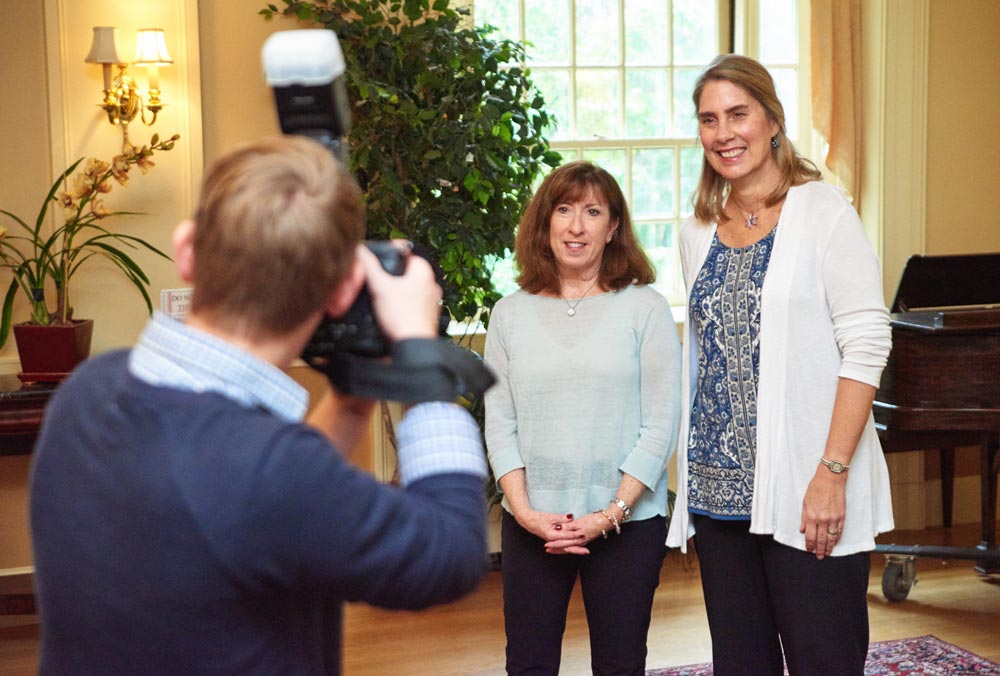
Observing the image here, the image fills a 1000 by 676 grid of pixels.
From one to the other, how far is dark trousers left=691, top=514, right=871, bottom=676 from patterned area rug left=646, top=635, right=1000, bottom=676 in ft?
4.28

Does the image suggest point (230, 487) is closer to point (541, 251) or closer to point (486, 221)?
point (541, 251)

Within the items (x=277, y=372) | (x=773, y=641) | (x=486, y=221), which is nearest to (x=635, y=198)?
(x=486, y=221)

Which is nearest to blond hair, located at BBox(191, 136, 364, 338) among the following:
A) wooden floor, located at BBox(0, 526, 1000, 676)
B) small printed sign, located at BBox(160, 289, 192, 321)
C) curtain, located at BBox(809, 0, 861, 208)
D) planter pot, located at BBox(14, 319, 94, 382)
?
wooden floor, located at BBox(0, 526, 1000, 676)

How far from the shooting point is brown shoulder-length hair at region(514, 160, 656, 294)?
2.63 meters

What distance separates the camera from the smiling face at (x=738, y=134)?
2328 mm

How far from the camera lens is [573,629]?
13.2ft

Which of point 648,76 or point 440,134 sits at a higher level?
point 648,76

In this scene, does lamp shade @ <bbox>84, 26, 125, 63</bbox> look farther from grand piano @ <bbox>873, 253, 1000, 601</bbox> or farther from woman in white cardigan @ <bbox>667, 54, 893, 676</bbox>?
grand piano @ <bbox>873, 253, 1000, 601</bbox>

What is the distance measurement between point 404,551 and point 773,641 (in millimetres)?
1641

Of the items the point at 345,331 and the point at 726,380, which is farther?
the point at 726,380

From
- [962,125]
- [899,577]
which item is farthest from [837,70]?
[899,577]

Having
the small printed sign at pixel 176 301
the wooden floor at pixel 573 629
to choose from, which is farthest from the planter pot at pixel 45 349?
the wooden floor at pixel 573 629

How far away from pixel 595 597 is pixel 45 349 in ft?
7.77

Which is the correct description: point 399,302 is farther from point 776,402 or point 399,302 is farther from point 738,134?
point 738,134
